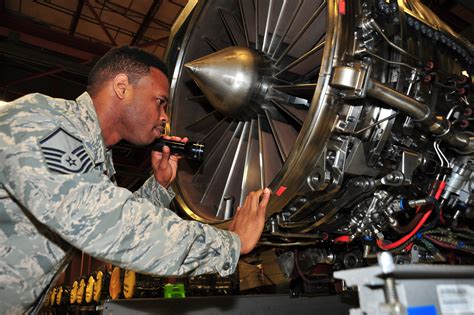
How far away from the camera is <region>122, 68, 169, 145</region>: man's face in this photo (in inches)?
68.0

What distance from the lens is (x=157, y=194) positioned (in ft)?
7.00

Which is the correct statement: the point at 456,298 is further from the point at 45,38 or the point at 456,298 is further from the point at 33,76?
the point at 33,76

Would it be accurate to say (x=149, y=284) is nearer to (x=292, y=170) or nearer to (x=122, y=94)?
(x=122, y=94)

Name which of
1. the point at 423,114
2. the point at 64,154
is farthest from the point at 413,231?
the point at 64,154

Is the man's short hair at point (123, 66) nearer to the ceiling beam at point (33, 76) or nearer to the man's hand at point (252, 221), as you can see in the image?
the man's hand at point (252, 221)

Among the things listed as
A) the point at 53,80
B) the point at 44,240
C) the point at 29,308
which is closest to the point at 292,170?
the point at 44,240

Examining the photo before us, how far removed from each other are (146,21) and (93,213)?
5.41 meters

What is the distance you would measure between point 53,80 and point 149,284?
3540 millimetres

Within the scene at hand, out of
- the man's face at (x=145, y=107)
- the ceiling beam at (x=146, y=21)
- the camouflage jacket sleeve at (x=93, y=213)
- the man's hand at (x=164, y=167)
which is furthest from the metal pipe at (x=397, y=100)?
the ceiling beam at (x=146, y=21)

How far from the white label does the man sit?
714 millimetres

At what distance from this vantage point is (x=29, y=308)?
1.54m

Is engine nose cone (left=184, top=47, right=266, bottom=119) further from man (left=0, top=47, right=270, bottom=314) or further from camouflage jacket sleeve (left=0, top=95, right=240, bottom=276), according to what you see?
camouflage jacket sleeve (left=0, top=95, right=240, bottom=276)

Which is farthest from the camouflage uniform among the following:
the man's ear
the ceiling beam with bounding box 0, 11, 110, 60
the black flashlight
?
the ceiling beam with bounding box 0, 11, 110, 60

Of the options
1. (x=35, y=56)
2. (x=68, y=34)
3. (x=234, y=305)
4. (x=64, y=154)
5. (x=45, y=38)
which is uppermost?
(x=68, y=34)
